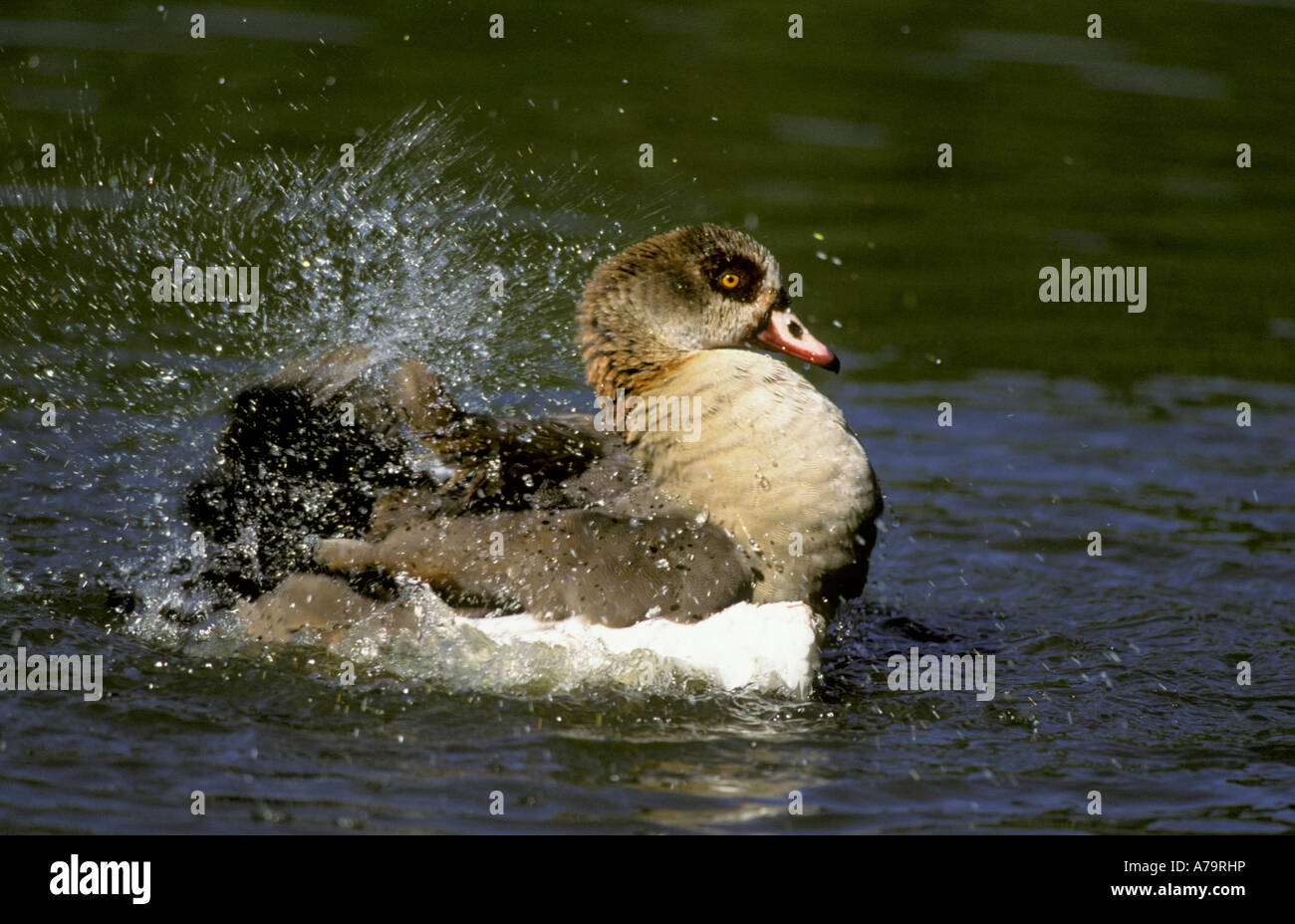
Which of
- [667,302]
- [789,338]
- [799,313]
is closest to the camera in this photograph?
[667,302]

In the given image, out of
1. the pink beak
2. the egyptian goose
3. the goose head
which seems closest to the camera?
the egyptian goose

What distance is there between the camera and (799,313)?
1138cm

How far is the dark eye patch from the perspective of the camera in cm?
710

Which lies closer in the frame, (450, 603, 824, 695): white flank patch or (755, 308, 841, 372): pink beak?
(450, 603, 824, 695): white flank patch

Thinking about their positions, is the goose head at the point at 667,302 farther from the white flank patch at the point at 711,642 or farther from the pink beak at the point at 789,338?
the white flank patch at the point at 711,642

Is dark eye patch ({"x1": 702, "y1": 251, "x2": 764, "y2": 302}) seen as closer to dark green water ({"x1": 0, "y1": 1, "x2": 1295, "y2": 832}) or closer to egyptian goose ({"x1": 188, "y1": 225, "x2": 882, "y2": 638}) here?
egyptian goose ({"x1": 188, "y1": 225, "x2": 882, "y2": 638})

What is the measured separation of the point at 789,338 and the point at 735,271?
409 millimetres

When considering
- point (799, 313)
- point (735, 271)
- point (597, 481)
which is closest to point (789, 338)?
point (735, 271)

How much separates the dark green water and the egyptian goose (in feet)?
1.30

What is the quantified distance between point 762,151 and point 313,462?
7.44 meters

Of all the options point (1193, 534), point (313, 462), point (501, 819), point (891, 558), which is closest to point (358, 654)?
point (313, 462)

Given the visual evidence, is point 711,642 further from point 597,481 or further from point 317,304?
point 317,304

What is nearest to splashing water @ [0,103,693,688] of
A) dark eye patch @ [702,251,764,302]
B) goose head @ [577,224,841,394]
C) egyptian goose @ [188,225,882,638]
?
egyptian goose @ [188,225,882,638]

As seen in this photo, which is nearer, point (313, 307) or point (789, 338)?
point (789, 338)
